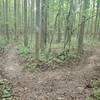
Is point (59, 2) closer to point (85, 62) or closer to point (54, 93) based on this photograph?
point (85, 62)

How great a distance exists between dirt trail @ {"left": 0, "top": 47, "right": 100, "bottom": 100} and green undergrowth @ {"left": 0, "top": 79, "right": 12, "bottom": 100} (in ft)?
0.69

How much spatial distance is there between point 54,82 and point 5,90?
7.13ft

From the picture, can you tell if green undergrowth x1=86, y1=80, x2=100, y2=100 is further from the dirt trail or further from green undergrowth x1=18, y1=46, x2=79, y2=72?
green undergrowth x1=18, y1=46, x2=79, y2=72

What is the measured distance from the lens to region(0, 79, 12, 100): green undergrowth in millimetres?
6366

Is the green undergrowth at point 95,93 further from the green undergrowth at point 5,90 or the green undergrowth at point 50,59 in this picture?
the green undergrowth at point 50,59

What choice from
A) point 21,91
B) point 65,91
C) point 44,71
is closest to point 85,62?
point 44,71

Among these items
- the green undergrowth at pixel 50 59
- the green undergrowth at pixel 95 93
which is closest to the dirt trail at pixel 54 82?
the green undergrowth at pixel 95 93

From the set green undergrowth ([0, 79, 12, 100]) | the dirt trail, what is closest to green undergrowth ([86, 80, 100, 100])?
the dirt trail

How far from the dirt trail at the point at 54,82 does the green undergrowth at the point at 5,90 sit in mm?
209

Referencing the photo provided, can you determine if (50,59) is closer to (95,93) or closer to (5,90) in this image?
(5,90)

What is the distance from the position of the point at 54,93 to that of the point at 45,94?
335mm

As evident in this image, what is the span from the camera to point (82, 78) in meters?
8.17

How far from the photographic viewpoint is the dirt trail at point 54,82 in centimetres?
655

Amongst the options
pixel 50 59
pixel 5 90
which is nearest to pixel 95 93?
pixel 5 90
